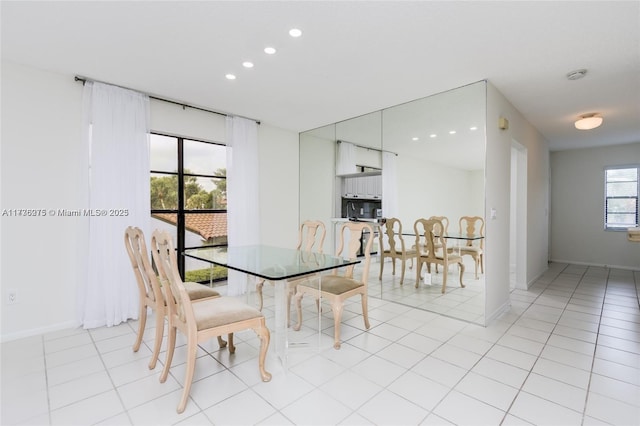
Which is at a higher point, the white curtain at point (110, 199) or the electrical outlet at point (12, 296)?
the white curtain at point (110, 199)

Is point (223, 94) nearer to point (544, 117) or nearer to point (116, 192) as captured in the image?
point (116, 192)

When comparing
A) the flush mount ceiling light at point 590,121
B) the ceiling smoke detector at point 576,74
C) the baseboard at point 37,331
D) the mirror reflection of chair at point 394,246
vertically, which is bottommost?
the baseboard at point 37,331

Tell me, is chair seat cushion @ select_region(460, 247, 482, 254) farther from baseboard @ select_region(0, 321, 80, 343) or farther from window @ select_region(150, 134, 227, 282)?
baseboard @ select_region(0, 321, 80, 343)

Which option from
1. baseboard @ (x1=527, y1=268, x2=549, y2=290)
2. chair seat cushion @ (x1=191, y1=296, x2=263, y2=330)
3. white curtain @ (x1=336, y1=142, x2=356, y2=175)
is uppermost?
white curtain @ (x1=336, y1=142, x2=356, y2=175)

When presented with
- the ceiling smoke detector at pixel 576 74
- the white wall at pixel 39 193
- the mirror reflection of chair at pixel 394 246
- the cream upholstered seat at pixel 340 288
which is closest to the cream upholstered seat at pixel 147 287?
the cream upholstered seat at pixel 340 288

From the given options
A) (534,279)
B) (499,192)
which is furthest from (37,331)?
(534,279)

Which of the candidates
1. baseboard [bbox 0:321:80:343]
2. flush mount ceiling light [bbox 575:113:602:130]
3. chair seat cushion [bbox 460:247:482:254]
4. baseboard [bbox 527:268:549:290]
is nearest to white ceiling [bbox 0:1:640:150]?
flush mount ceiling light [bbox 575:113:602:130]

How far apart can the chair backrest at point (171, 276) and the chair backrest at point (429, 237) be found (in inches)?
111

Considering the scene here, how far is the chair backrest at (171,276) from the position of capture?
184cm

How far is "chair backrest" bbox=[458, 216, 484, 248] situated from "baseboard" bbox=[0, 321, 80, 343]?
4.24 meters

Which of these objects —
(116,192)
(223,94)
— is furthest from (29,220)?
(223,94)

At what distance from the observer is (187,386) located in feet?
5.98

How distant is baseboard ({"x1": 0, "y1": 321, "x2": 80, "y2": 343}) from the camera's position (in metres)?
2.74

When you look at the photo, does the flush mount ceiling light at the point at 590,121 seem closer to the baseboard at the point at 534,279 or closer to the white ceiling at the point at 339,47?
the white ceiling at the point at 339,47
